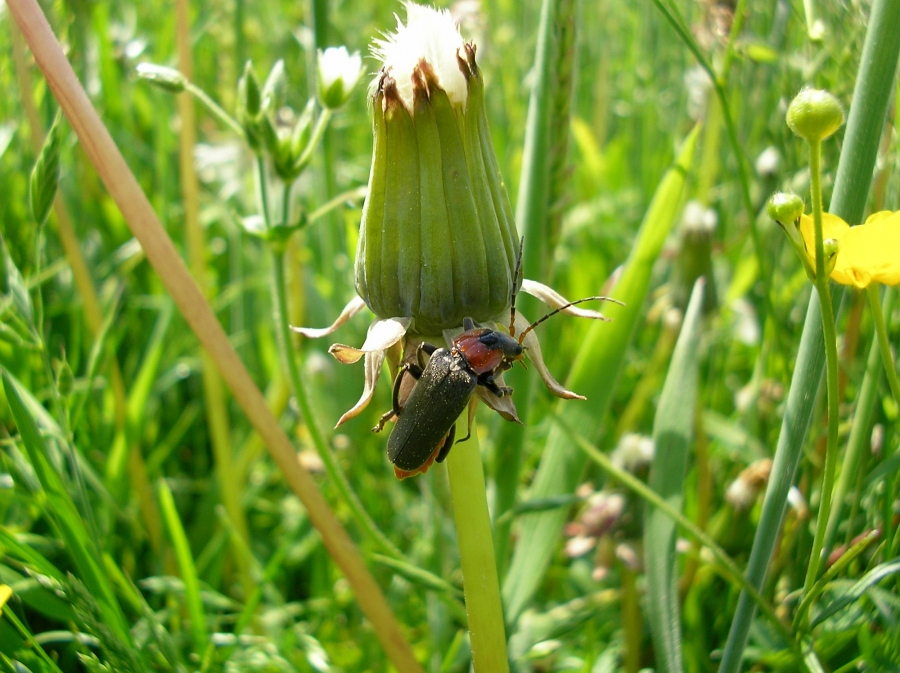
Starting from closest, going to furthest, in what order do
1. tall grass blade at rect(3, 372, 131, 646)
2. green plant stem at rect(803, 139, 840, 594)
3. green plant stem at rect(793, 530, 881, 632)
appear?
green plant stem at rect(803, 139, 840, 594) → green plant stem at rect(793, 530, 881, 632) → tall grass blade at rect(3, 372, 131, 646)

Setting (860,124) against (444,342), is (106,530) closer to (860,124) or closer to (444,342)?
(444,342)

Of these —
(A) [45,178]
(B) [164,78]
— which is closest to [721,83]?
(B) [164,78]

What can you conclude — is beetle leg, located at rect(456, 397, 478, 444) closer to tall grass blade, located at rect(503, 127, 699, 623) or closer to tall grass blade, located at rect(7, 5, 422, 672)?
tall grass blade, located at rect(7, 5, 422, 672)

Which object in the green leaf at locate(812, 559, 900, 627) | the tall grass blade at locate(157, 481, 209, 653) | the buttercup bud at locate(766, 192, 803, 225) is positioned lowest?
the tall grass blade at locate(157, 481, 209, 653)

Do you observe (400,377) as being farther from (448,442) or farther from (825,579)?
(825,579)

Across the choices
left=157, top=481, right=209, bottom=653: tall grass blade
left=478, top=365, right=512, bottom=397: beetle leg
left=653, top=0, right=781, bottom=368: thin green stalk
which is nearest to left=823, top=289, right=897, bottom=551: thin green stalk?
left=653, top=0, right=781, bottom=368: thin green stalk

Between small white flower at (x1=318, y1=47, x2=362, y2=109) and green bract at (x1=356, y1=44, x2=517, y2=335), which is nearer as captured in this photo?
green bract at (x1=356, y1=44, x2=517, y2=335)
